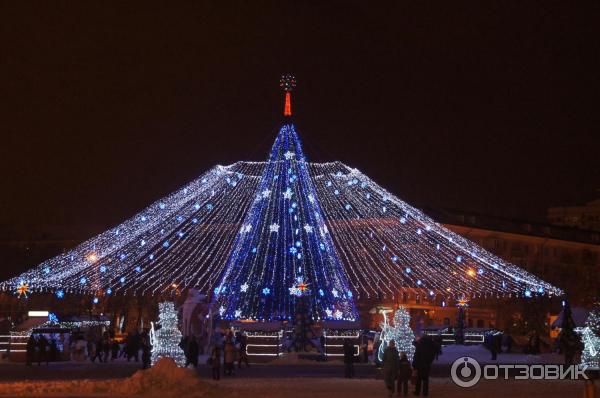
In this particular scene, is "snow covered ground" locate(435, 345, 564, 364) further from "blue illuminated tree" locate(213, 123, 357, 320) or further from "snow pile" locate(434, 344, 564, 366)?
"blue illuminated tree" locate(213, 123, 357, 320)

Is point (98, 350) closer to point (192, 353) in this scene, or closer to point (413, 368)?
point (192, 353)

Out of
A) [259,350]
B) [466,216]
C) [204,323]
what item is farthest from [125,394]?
[466,216]

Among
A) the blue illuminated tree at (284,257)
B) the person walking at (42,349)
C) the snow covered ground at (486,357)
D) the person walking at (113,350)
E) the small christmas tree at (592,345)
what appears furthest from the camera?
the person walking at (113,350)

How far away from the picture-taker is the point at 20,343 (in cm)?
3994

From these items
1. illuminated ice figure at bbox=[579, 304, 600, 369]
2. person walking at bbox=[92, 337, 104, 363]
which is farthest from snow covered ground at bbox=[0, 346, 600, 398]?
person walking at bbox=[92, 337, 104, 363]

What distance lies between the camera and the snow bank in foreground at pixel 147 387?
2247cm

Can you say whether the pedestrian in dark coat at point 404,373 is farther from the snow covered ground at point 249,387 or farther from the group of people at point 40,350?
the group of people at point 40,350

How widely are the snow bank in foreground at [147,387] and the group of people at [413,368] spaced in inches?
156

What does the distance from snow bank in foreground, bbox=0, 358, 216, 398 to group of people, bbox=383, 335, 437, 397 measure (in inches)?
156

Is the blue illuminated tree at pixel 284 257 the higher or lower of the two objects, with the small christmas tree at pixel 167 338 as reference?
higher

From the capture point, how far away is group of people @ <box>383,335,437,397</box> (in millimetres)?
23375

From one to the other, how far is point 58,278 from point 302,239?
411 inches

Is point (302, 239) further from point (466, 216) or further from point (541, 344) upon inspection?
point (466, 216)

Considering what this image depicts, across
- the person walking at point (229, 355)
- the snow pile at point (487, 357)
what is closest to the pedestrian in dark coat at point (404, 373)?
the person walking at point (229, 355)
